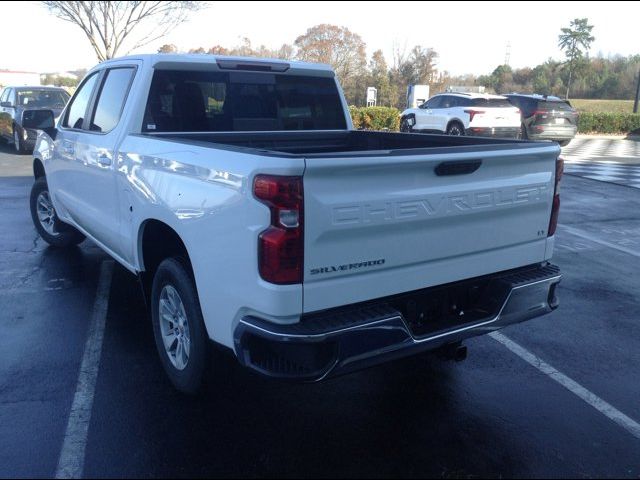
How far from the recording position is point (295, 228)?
106 inches

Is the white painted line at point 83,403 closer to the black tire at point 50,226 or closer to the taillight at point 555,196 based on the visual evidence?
the black tire at point 50,226

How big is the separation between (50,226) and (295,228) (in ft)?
17.2

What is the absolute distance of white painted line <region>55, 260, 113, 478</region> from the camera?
2.99 m

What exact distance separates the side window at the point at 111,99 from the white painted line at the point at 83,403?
60.1 inches

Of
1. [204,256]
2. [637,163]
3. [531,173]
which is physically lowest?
[637,163]

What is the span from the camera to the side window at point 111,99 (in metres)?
4.60

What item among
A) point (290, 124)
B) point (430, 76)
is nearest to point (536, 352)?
point (290, 124)

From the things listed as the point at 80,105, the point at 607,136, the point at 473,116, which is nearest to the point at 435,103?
the point at 473,116

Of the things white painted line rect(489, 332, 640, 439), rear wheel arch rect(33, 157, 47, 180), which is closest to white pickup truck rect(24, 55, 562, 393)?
white painted line rect(489, 332, 640, 439)

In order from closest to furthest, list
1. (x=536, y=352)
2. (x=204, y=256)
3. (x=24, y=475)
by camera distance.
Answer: (x=24, y=475)
(x=204, y=256)
(x=536, y=352)

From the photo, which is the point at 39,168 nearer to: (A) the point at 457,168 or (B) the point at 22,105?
(A) the point at 457,168

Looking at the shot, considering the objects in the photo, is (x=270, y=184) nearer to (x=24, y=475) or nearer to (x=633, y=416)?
(x=24, y=475)

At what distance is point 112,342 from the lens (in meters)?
4.48

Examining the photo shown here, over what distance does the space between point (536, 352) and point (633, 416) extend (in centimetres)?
96
